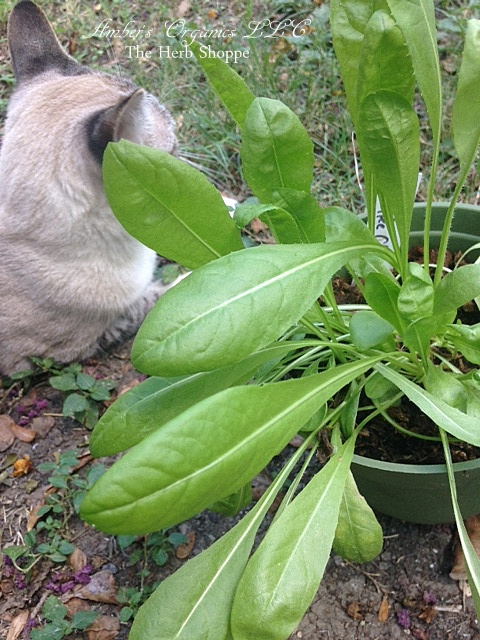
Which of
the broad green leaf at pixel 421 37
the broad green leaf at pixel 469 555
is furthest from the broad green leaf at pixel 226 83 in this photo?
the broad green leaf at pixel 469 555

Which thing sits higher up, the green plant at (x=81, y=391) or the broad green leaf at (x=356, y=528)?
the broad green leaf at (x=356, y=528)

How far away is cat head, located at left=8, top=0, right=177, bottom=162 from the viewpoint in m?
1.55

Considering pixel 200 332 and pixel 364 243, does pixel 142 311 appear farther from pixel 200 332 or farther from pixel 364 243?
pixel 200 332

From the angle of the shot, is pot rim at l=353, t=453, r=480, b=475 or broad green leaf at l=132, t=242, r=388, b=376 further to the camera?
pot rim at l=353, t=453, r=480, b=475

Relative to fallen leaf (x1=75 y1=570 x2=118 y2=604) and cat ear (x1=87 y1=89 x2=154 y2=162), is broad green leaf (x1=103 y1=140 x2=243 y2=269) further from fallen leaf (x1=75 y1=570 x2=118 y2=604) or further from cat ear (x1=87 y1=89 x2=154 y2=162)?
fallen leaf (x1=75 y1=570 x2=118 y2=604)

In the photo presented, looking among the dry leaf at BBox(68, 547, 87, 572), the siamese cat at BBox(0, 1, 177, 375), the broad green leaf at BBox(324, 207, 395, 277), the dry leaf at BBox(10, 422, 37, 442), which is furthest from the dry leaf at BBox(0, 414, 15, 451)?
the broad green leaf at BBox(324, 207, 395, 277)

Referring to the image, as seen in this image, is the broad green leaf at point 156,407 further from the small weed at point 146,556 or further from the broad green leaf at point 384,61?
the small weed at point 146,556

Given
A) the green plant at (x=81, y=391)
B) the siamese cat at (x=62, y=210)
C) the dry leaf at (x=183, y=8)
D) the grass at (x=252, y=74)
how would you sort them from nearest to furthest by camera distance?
1. the siamese cat at (x=62, y=210)
2. the green plant at (x=81, y=391)
3. the grass at (x=252, y=74)
4. the dry leaf at (x=183, y=8)

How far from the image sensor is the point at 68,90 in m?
1.74

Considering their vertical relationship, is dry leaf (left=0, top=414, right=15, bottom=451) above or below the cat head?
below

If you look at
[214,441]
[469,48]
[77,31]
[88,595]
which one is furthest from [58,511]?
[77,31]

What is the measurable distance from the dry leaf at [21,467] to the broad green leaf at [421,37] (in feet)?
4.17

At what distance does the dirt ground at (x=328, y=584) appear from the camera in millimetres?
1287

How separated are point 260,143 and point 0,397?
49.1 inches
